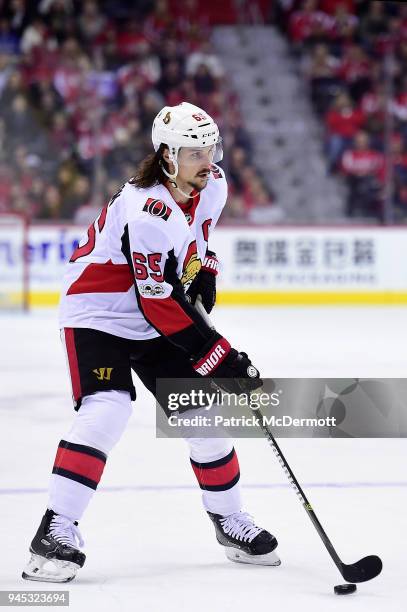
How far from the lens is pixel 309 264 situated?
31.6ft

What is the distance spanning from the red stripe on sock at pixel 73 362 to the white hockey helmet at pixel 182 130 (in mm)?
432

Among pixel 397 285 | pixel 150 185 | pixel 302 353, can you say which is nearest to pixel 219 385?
pixel 150 185

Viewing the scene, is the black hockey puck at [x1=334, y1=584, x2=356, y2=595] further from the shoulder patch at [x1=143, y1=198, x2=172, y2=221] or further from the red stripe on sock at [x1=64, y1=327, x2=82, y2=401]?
the shoulder patch at [x1=143, y1=198, x2=172, y2=221]

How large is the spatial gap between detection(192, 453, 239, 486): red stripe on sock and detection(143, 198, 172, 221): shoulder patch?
64cm

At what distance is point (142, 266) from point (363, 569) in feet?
2.64

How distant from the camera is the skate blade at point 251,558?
9.37 ft

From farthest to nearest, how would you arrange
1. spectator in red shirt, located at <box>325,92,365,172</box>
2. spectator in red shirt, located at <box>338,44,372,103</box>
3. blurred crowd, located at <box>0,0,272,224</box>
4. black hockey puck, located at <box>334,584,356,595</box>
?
spectator in red shirt, located at <box>338,44,372,103</box> → spectator in red shirt, located at <box>325,92,365,172</box> → blurred crowd, located at <box>0,0,272,224</box> → black hockey puck, located at <box>334,584,356,595</box>

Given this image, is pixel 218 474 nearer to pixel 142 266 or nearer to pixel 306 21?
pixel 142 266

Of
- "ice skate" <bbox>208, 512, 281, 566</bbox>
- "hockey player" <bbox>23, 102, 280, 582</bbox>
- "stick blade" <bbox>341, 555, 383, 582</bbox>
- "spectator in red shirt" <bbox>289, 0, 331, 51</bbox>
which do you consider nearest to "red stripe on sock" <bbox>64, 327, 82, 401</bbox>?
"hockey player" <bbox>23, 102, 280, 582</bbox>

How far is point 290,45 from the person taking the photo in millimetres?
10961

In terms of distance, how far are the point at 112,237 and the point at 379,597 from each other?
0.98m

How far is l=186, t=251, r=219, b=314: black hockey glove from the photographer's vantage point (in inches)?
120

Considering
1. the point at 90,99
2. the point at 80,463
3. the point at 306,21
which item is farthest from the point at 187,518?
the point at 306,21

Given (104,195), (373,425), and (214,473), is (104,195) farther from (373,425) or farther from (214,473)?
(214,473)
